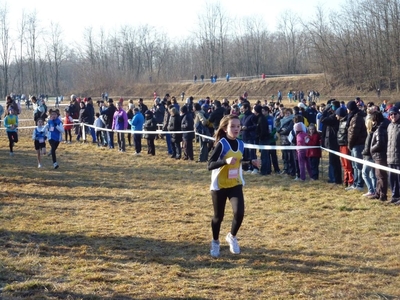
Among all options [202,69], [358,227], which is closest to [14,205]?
[358,227]

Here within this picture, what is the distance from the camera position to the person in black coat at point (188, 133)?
1806 centimetres

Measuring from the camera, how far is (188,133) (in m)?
18.0

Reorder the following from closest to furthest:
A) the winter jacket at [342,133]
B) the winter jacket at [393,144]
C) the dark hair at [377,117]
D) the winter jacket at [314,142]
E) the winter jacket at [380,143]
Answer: the winter jacket at [393,144]
the winter jacket at [380,143]
the dark hair at [377,117]
the winter jacket at [342,133]
the winter jacket at [314,142]

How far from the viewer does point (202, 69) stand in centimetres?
10906

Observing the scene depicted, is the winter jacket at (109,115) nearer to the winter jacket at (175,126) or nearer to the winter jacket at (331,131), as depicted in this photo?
the winter jacket at (175,126)

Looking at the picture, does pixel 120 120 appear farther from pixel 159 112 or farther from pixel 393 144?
pixel 393 144

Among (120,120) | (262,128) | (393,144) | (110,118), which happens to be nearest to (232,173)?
(393,144)

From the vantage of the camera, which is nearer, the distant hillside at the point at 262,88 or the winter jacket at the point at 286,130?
the winter jacket at the point at 286,130

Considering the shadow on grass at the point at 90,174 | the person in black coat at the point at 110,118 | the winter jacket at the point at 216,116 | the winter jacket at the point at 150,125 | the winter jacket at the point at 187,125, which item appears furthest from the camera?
the person in black coat at the point at 110,118

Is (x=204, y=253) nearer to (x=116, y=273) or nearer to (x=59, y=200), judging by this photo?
(x=116, y=273)

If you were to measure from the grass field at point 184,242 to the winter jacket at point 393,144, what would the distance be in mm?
933

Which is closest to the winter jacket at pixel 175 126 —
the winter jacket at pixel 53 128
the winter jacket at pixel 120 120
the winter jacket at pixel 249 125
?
the winter jacket at pixel 120 120

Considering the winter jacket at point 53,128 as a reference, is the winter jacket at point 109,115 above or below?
above

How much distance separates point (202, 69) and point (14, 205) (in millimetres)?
99492
